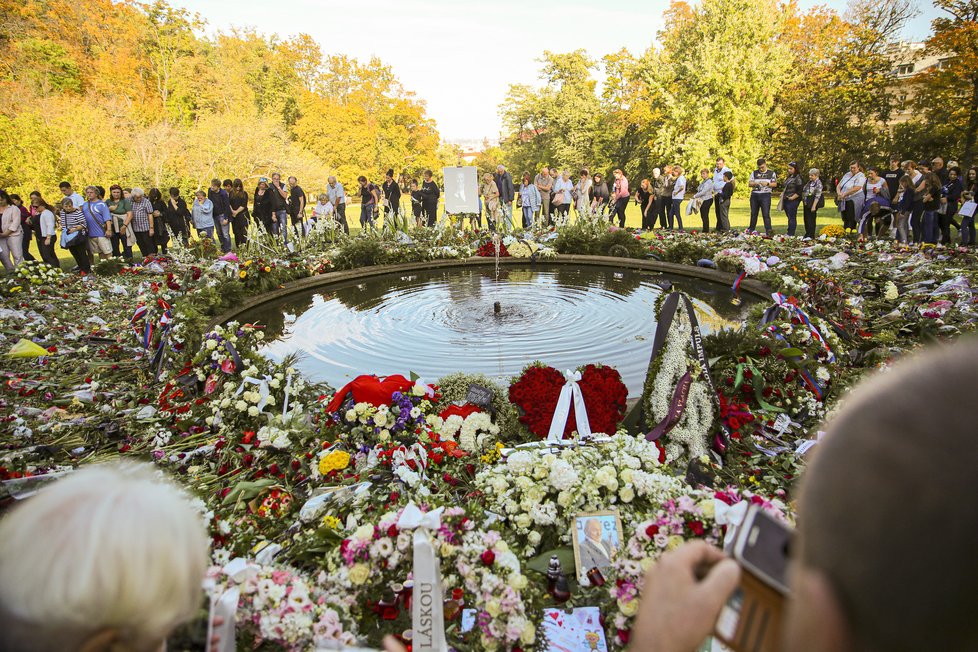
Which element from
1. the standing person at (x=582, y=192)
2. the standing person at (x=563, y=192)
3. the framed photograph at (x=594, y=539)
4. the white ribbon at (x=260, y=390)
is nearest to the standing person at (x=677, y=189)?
the standing person at (x=582, y=192)

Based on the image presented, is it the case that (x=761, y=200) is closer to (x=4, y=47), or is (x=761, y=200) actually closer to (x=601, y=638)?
(x=601, y=638)

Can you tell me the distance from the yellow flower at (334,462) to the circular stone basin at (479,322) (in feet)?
5.87

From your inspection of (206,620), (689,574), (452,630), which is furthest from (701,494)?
(206,620)

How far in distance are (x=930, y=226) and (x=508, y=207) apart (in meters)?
8.89

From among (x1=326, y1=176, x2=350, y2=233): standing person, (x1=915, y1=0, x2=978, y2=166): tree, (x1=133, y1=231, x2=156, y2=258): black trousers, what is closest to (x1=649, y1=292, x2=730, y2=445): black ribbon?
(x1=133, y1=231, x2=156, y2=258): black trousers

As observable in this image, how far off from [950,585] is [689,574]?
39 cm

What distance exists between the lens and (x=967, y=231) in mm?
10258

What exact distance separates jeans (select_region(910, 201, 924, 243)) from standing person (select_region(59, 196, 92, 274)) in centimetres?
1647

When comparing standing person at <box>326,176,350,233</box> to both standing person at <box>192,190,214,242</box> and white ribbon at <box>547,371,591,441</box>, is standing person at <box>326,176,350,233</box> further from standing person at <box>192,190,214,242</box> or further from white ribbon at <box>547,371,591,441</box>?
white ribbon at <box>547,371,591,441</box>

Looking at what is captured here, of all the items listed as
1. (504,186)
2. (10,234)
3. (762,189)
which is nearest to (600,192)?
(504,186)

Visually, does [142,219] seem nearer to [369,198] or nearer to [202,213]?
[202,213]

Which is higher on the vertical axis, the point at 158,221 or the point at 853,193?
the point at 853,193

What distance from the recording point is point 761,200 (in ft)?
44.2

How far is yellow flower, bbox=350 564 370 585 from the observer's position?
2377 mm
